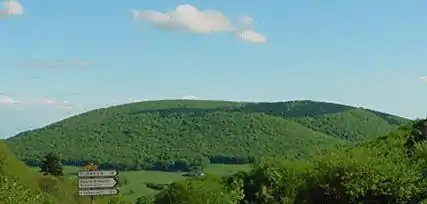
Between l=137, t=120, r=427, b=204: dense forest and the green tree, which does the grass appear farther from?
l=137, t=120, r=427, b=204: dense forest

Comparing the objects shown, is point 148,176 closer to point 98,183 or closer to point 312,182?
point 312,182

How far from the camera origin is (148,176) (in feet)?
427

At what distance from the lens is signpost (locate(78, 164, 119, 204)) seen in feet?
53.8

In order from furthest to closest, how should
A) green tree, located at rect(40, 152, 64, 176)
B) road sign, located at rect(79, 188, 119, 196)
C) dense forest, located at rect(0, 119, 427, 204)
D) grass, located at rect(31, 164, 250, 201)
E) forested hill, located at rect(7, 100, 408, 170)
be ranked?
1. forested hill, located at rect(7, 100, 408, 170)
2. grass, located at rect(31, 164, 250, 201)
3. green tree, located at rect(40, 152, 64, 176)
4. dense forest, located at rect(0, 119, 427, 204)
5. road sign, located at rect(79, 188, 119, 196)

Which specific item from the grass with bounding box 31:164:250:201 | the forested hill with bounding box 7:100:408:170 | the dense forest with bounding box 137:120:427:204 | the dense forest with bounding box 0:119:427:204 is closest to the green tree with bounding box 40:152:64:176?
the dense forest with bounding box 0:119:427:204

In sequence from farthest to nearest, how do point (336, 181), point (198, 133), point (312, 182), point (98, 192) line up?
point (198, 133) → point (312, 182) → point (336, 181) → point (98, 192)

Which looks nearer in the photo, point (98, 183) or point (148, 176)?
point (98, 183)

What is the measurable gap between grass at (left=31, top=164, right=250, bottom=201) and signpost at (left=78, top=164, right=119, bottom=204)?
87109 millimetres

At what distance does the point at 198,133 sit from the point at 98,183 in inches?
5916

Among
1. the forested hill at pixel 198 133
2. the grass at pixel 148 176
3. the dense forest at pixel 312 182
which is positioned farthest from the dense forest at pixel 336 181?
the forested hill at pixel 198 133

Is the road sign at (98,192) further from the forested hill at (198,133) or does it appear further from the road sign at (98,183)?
the forested hill at (198,133)

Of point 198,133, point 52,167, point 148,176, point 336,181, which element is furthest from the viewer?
point 198,133

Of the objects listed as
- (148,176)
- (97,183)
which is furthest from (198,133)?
(97,183)

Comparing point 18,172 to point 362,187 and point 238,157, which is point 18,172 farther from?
point 238,157
